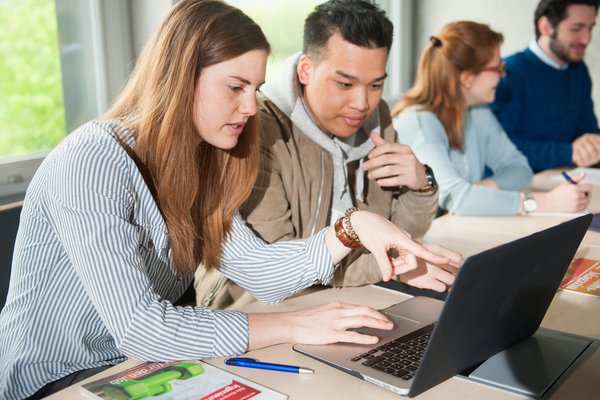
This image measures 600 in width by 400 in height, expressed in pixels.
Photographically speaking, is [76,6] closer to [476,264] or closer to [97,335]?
[97,335]

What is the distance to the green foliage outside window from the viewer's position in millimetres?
2059

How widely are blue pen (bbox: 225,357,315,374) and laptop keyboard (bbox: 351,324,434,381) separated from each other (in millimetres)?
82

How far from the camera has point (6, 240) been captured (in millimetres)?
1262

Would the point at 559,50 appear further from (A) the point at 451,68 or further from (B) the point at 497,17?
(A) the point at 451,68

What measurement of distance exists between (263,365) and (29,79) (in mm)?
1555

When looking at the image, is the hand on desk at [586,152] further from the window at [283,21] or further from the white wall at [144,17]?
the white wall at [144,17]

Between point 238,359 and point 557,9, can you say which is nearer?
point 238,359

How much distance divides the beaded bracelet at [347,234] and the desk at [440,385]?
11cm

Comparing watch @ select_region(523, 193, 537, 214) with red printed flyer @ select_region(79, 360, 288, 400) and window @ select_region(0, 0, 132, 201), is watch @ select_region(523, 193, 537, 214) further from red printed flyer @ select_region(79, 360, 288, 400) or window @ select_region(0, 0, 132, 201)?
window @ select_region(0, 0, 132, 201)

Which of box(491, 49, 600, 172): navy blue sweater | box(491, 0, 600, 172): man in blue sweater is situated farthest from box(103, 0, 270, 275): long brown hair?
box(491, 0, 600, 172): man in blue sweater

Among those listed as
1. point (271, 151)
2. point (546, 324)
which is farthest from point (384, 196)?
point (546, 324)

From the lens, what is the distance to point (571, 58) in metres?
3.14

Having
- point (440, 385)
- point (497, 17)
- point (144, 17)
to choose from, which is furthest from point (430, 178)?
point (497, 17)

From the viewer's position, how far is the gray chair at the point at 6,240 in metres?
1.25
